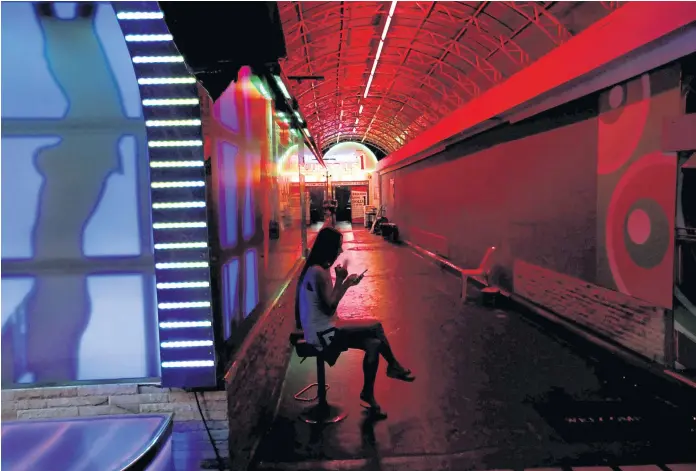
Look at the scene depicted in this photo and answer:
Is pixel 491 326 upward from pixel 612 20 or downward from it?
downward

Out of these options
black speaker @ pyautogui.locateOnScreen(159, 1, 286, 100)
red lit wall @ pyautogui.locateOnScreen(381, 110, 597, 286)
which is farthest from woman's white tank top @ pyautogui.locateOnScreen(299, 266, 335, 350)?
red lit wall @ pyautogui.locateOnScreen(381, 110, 597, 286)

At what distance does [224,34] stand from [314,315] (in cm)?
229

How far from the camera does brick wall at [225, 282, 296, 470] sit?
2588 millimetres

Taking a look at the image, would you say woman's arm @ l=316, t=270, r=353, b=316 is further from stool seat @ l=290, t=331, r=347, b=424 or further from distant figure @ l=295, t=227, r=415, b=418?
stool seat @ l=290, t=331, r=347, b=424

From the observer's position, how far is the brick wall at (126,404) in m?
2.39

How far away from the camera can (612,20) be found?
4312 mm

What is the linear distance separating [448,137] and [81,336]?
9.51 meters

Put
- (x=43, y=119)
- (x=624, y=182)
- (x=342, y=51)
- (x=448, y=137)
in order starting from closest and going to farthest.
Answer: (x=43, y=119) → (x=624, y=182) → (x=448, y=137) → (x=342, y=51)

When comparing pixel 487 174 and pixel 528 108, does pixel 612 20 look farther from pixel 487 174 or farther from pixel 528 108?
pixel 487 174

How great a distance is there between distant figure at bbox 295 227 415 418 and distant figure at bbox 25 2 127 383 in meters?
1.68

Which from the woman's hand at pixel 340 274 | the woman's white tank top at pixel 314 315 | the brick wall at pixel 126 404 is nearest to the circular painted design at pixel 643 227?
the woman's hand at pixel 340 274

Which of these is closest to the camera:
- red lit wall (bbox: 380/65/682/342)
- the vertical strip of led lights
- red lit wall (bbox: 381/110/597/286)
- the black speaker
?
the black speaker

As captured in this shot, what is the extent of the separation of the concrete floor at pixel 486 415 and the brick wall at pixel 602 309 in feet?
1.28

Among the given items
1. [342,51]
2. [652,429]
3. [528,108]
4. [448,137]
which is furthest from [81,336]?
[342,51]
